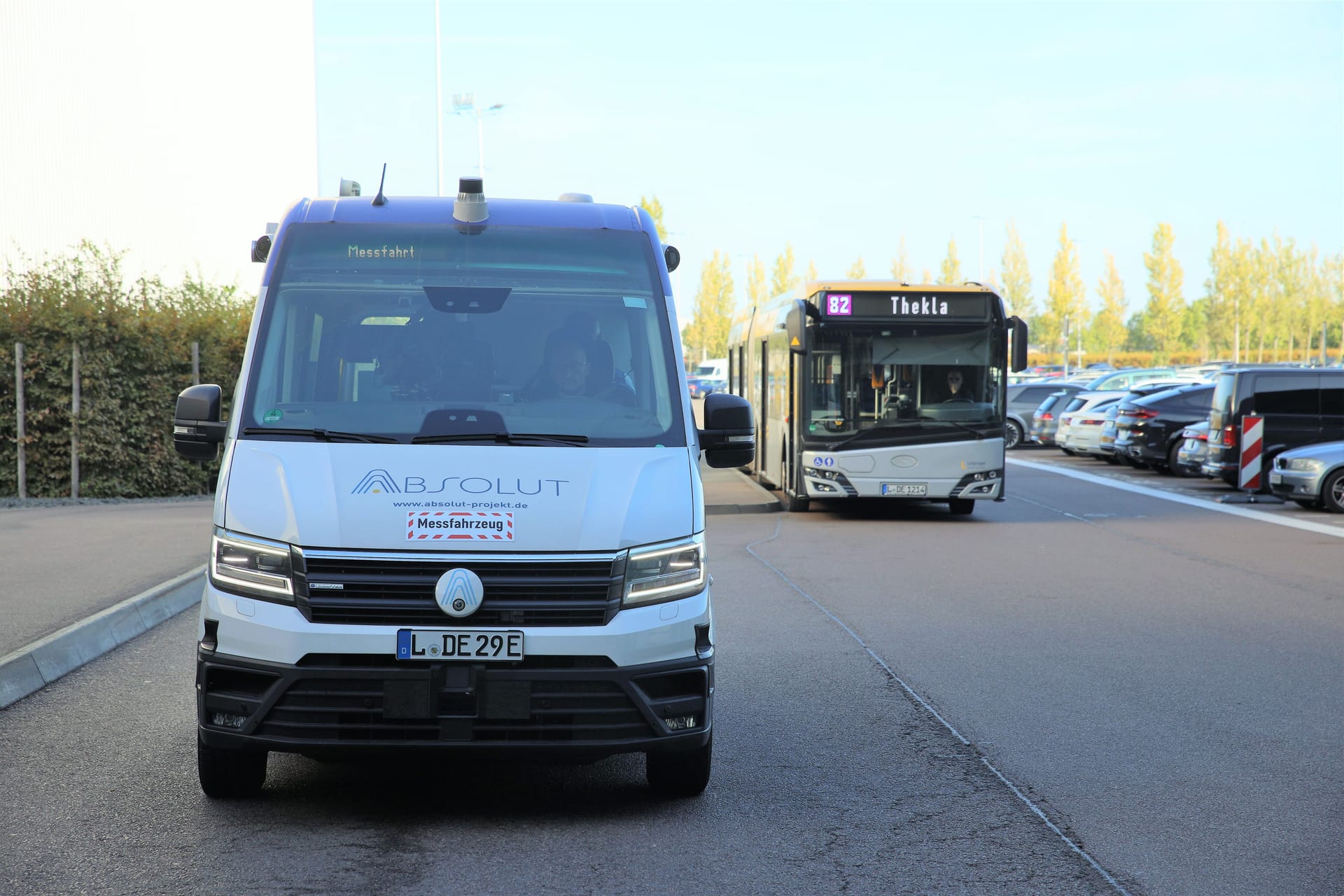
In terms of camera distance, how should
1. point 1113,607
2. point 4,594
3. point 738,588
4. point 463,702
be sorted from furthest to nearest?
point 738,588
point 1113,607
point 4,594
point 463,702

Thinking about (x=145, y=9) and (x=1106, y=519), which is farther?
(x=145, y=9)

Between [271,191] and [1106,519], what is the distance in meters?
30.9

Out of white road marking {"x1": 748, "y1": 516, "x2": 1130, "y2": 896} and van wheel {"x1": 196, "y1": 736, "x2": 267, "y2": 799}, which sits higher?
van wheel {"x1": 196, "y1": 736, "x2": 267, "y2": 799}

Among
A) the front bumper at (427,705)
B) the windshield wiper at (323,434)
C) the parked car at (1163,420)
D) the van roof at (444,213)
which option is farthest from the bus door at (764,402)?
the front bumper at (427,705)

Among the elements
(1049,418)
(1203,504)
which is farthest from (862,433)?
(1049,418)

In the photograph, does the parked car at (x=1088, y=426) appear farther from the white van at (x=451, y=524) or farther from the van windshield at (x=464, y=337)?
the white van at (x=451, y=524)

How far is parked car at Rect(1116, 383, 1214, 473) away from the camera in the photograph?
2642cm

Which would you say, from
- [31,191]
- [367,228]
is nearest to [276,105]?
[31,191]

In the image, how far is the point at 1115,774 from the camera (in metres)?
5.90

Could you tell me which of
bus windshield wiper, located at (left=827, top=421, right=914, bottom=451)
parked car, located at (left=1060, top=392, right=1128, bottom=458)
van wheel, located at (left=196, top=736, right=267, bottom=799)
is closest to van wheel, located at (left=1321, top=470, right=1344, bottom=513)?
bus windshield wiper, located at (left=827, top=421, right=914, bottom=451)

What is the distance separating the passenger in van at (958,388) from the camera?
687 inches

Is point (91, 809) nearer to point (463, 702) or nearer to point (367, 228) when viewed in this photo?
point (463, 702)

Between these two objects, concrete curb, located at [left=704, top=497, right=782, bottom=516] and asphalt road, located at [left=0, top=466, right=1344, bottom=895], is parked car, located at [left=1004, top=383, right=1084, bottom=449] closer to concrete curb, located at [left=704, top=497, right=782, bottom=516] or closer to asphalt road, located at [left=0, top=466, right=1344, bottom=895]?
concrete curb, located at [left=704, top=497, right=782, bottom=516]

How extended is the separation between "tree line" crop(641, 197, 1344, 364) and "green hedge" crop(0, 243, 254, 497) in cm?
5978
